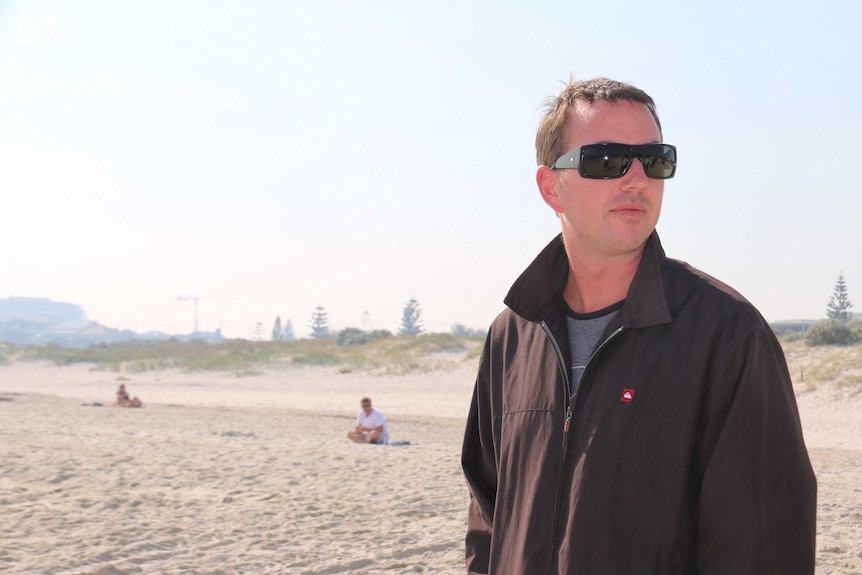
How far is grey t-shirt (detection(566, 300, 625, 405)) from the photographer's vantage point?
7.47 feet

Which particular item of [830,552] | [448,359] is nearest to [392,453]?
[830,552]

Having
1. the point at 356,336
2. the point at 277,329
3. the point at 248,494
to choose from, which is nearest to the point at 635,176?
the point at 248,494

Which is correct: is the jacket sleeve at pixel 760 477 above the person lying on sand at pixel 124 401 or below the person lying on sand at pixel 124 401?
above

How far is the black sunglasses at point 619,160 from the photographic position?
7.43 ft

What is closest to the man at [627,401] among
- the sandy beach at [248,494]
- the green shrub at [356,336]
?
the sandy beach at [248,494]

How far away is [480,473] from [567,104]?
1048 mm

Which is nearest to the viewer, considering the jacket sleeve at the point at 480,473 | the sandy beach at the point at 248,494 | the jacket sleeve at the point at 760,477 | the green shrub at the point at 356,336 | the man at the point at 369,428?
the jacket sleeve at the point at 760,477

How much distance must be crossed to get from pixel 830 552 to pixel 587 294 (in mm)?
4860

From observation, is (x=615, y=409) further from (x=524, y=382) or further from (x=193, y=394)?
(x=193, y=394)

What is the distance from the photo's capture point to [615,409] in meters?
2.08

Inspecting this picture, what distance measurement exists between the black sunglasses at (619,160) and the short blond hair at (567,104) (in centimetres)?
10

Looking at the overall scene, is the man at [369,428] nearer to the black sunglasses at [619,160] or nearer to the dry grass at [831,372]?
the dry grass at [831,372]

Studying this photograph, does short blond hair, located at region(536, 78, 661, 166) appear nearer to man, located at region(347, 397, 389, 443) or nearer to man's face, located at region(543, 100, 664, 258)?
man's face, located at region(543, 100, 664, 258)

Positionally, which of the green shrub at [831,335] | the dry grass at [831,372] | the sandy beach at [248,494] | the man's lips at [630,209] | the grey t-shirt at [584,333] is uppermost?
the green shrub at [831,335]
